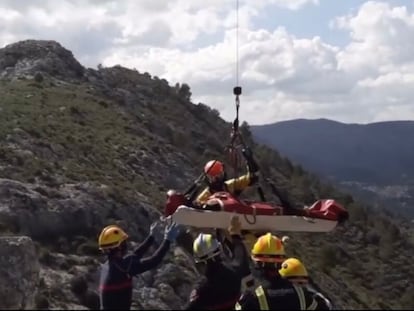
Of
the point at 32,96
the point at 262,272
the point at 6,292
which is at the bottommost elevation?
the point at 6,292

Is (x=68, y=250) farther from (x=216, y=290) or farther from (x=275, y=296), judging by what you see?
(x=275, y=296)

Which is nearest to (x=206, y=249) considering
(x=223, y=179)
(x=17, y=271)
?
(x=223, y=179)

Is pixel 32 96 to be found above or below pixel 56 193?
above

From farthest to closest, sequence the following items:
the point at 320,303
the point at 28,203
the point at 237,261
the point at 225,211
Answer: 1. the point at 28,203
2. the point at 225,211
3. the point at 237,261
4. the point at 320,303

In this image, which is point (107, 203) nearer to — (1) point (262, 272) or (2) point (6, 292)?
(2) point (6, 292)

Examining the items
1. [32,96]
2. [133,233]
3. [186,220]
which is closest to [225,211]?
[186,220]

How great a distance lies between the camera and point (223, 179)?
1575 cm

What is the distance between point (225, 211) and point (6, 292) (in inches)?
310

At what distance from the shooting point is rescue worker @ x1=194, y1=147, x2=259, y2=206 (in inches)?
607

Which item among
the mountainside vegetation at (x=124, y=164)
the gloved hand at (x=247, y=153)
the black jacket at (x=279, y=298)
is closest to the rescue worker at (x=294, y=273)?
the black jacket at (x=279, y=298)

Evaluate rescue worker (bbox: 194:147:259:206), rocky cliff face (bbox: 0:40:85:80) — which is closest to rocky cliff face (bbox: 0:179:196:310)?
rescue worker (bbox: 194:147:259:206)

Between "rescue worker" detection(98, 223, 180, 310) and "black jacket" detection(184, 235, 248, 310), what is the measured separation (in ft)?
3.78

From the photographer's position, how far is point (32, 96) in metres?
54.2

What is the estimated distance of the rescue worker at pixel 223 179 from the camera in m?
15.4
